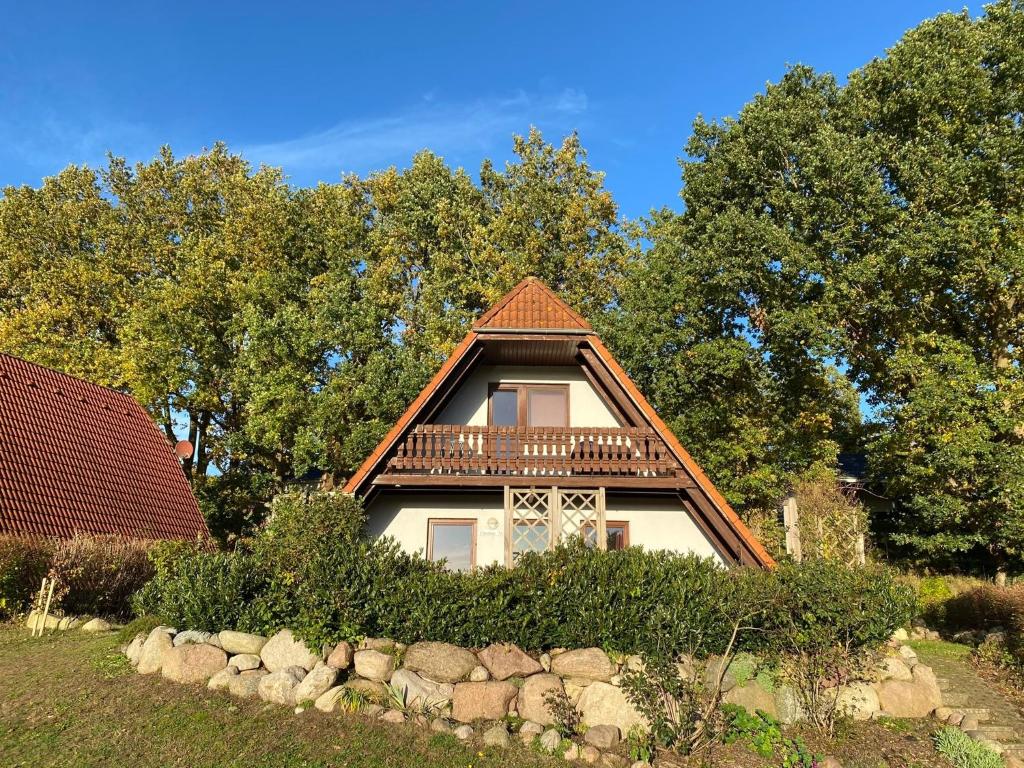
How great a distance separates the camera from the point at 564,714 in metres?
9.94

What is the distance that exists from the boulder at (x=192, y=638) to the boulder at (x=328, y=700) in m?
2.32

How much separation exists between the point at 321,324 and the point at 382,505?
11.9 m

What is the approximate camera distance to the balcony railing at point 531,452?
14523 mm

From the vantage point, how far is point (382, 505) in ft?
51.4

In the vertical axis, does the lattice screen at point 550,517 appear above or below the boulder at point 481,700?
above

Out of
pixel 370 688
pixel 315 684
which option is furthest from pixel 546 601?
pixel 315 684

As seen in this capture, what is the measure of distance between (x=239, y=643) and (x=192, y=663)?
753mm

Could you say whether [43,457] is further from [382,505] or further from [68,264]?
[68,264]

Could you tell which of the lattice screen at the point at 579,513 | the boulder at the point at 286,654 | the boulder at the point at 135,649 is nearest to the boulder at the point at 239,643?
the boulder at the point at 286,654

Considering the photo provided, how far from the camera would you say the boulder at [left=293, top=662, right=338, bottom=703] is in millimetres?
10092

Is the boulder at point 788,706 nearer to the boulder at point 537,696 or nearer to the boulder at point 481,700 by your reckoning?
the boulder at point 537,696

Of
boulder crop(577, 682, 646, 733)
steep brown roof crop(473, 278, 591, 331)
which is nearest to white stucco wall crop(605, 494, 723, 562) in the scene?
steep brown roof crop(473, 278, 591, 331)

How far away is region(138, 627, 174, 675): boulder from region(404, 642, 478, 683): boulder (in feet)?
13.6

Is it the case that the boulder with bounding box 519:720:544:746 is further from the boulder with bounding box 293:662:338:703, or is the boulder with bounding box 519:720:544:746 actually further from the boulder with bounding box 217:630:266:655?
the boulder with bounding box 217:630:266:655
